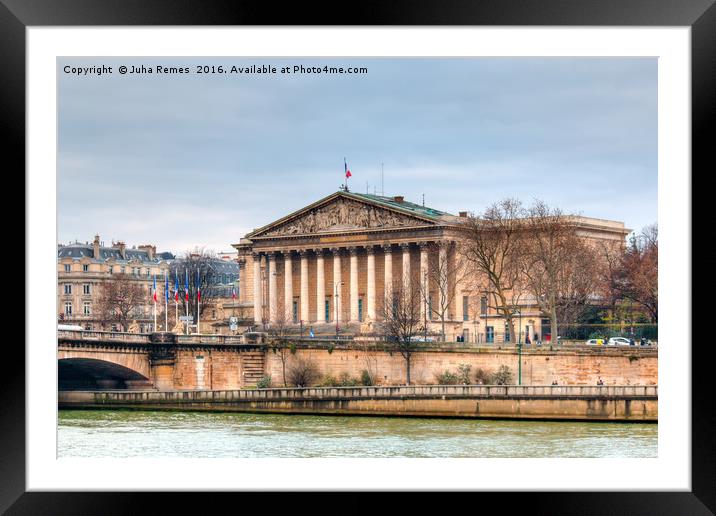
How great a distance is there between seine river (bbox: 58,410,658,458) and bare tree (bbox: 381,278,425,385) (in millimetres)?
8952

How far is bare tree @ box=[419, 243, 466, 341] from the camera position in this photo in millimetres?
49938

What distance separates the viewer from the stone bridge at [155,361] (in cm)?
3931

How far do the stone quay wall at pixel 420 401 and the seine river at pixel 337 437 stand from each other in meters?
0.60

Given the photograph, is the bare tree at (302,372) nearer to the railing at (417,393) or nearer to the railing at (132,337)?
Result: the railing at (132,337)

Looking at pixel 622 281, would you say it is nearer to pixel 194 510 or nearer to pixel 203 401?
pixel 203 401

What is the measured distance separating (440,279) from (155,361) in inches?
511

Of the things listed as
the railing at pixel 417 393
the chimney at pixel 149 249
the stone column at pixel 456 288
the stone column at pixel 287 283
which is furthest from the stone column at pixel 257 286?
the railing at pixel 417 393

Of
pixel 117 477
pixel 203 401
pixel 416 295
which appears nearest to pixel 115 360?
pixel 203 401

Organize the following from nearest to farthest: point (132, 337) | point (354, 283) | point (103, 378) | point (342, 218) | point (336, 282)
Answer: point (132, 337)
point (103, 378)
point (342, 218)
point (354, 283)
point (336, 282)

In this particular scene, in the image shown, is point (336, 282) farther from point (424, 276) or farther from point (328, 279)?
point (424, 276)

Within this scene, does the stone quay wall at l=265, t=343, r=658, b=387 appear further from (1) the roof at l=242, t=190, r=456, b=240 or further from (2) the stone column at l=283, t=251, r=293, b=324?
(2) the stone column at l=283, t=251, r=293, b=324
